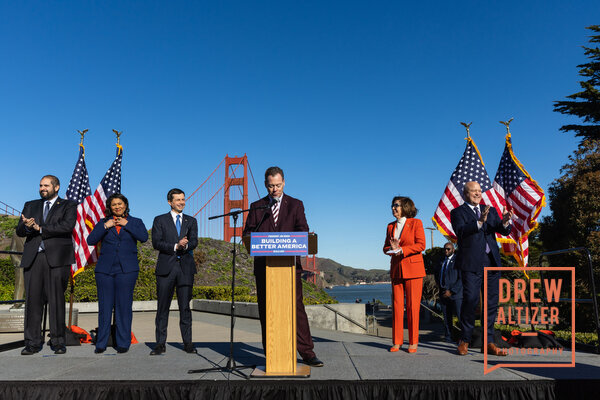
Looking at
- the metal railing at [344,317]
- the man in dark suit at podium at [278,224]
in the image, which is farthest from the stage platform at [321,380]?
the metal railing at [344,317]

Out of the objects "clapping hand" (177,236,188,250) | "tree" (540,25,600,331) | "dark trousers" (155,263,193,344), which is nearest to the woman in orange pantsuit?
"clapping hand" (177,236,188,250)

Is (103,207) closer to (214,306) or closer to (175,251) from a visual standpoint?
(175,251)

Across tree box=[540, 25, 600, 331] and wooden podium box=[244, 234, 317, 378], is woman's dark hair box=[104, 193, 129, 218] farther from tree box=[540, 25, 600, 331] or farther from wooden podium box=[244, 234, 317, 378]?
tree box=[540, 25, 600, 331]

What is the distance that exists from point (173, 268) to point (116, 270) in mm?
752

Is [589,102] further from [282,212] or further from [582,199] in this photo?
[282,212]

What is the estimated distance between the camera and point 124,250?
5.98 m

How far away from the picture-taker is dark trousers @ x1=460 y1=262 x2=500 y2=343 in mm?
5402

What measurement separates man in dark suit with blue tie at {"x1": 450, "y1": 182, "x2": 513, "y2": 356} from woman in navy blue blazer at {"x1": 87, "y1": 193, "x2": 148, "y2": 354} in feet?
13.1

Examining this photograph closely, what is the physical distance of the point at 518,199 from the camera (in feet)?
29.0

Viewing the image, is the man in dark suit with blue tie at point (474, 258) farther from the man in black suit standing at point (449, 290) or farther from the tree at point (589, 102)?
the tree at point (589, 102)

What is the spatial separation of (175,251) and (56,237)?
1.51 meters

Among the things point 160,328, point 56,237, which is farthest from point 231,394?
point 56,237

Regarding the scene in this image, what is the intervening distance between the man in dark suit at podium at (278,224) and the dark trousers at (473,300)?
1883 mm

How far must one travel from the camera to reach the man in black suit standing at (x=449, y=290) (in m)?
8.23
